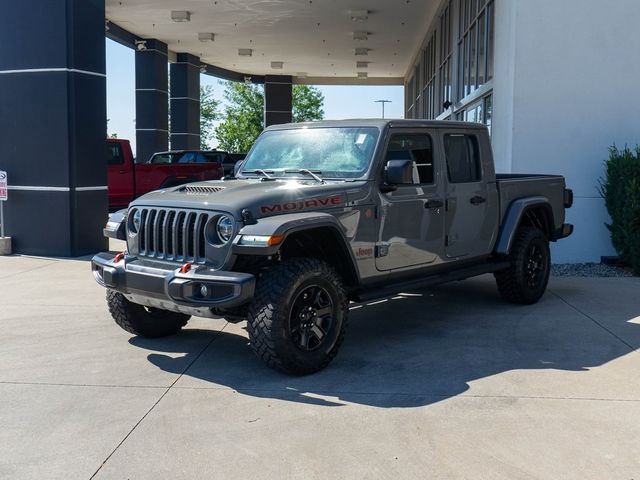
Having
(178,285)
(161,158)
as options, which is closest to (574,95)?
(178,285)

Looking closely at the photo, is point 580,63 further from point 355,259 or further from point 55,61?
point 55,61

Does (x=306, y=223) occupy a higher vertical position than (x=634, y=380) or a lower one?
higher

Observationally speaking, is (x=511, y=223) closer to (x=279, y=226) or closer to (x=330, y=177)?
(x=330, y=177)

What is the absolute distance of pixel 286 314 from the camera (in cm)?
480

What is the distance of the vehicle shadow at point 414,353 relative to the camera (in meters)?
4.80

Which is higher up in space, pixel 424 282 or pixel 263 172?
pixel 263 172

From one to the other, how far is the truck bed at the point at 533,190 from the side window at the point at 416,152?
1.12 m

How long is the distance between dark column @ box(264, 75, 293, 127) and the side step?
32276mm

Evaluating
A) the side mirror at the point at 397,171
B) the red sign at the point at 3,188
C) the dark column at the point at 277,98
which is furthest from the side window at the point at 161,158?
the dark column at the point at 277,98

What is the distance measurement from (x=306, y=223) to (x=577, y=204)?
6802 millimetres

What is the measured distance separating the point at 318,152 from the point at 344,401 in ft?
7.59

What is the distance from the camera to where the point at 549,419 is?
4.24 meters

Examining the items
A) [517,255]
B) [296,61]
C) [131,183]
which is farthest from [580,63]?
[296,61]

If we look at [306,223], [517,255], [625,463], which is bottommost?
[625,463]
